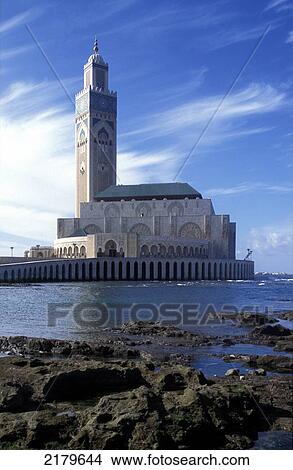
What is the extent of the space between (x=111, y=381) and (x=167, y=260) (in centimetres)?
7938

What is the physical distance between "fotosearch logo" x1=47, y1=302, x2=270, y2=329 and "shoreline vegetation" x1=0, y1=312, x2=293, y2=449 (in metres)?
12.5

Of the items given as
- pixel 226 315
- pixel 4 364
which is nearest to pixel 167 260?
pixel 226 315

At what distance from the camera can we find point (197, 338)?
20.4 meters

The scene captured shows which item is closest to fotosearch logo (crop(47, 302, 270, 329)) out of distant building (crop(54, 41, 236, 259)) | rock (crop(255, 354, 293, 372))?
rock (crop(255, 354, 293, 372))

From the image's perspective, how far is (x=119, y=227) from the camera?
354ft

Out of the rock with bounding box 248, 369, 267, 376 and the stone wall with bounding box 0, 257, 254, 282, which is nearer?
the rock with bounding box 248, 369, 267, 376

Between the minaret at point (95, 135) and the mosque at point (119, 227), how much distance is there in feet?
0.75

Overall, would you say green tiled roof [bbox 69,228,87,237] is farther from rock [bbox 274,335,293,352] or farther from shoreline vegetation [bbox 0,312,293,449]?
shoreline vegetation [bbox 0,312,293,449]

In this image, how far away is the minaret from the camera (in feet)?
399

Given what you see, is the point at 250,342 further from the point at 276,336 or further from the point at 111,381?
the point at 111,381

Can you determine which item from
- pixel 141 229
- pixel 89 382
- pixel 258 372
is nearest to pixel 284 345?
pixel 258 372
